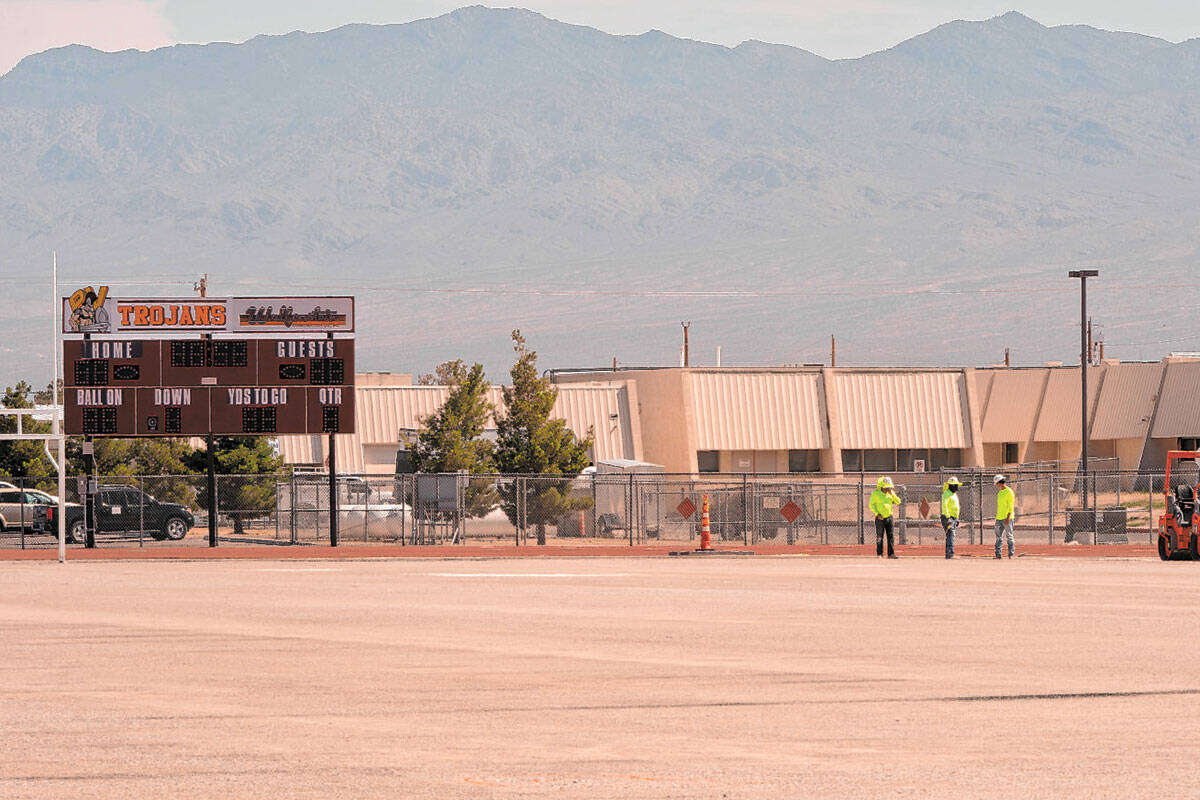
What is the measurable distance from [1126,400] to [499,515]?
4541cm

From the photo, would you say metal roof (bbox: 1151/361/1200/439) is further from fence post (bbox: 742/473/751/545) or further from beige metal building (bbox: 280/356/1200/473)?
fence post (bbox: 742/473/751/545)

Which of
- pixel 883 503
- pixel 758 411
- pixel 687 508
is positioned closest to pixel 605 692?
pixel 883 503

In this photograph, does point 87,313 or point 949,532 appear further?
point 87,313

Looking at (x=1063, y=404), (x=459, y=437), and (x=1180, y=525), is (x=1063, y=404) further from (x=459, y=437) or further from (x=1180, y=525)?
(x=1180, y=525)

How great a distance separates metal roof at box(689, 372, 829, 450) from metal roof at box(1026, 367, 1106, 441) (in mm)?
12923

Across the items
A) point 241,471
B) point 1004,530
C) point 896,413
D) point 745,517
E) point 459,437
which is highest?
point 896,413

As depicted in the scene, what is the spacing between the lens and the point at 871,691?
16.4 meters

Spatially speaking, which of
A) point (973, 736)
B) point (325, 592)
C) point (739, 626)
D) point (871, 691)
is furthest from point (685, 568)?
point (973, 736)

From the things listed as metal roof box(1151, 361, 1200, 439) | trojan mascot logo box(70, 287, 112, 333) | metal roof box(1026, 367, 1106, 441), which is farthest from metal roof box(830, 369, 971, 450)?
trojan mascot logo box(70, 287, 112, 333)

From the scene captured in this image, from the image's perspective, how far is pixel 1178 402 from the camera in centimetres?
8769

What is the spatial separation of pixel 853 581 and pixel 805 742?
59.0 ft

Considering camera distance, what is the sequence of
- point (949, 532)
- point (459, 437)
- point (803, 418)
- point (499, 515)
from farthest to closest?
point (803, 418) < point (459, 437) < point (499, 515) < point (949, 532)

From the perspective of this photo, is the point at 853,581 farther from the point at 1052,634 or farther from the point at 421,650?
the point at 421,650

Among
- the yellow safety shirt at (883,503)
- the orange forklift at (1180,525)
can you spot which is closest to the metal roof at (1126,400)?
the orange forklift at (1180,525)
